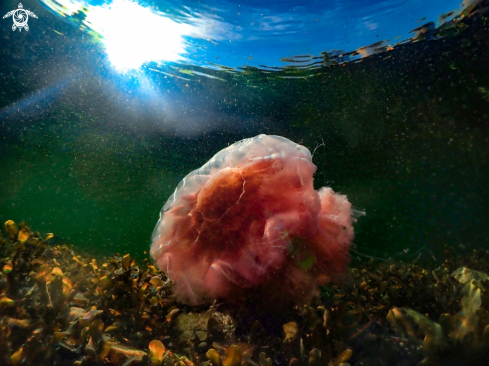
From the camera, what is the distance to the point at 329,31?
664 cm

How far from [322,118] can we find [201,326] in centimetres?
1079

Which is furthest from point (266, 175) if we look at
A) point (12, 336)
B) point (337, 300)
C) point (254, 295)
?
point (12, 336)

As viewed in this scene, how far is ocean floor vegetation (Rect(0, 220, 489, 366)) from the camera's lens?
188cm

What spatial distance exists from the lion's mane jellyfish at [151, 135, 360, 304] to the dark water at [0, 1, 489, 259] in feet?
2.16

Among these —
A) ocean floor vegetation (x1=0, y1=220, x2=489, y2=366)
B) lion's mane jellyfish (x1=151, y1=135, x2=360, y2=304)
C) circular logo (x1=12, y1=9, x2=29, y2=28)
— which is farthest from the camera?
circular logo (x1=12, y1=9, x2=29, y2=28)

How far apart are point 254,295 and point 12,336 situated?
5.83 feet

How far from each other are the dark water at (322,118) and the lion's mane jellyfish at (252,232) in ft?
2.16

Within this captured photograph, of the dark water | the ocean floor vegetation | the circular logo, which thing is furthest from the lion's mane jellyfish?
the circular logo

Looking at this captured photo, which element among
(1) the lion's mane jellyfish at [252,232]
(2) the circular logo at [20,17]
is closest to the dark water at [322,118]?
(2) the circular logo at [20,17]

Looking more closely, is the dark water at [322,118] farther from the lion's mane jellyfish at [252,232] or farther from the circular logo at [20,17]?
the lion's mane jellyfish at [252,232]

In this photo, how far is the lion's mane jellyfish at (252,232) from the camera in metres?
2.41

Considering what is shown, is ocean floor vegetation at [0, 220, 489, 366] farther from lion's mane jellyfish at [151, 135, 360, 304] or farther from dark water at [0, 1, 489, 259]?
dark water at [0, 1, 489, 259]

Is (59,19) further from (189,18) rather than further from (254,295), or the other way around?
(254,295)

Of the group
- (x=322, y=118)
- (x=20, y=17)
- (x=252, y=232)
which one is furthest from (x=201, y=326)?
(x=322, y=118)
